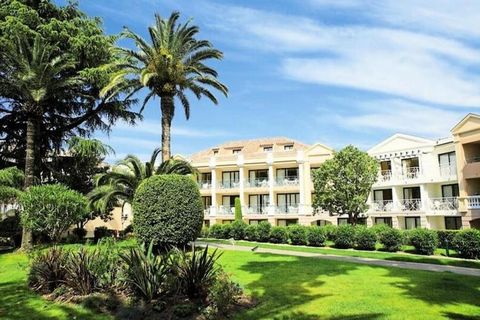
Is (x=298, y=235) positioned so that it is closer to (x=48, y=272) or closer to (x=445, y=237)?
(x=445, y=237)

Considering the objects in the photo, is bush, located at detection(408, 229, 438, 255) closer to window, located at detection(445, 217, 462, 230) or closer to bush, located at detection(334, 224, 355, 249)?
bush, located at detection(334, 224, 355, 249)

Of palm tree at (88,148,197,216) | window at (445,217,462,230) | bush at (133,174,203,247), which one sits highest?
palm tree at (88,148,197,216)

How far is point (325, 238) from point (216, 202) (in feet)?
80.7

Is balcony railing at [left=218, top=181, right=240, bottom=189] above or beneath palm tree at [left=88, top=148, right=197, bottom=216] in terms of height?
above

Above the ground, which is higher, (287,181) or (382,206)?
(287,181)

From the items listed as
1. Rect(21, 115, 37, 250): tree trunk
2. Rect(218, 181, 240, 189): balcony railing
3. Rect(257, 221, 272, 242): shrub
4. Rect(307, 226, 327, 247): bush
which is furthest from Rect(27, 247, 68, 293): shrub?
Rect(218, 181, 240, 189): balcony railing

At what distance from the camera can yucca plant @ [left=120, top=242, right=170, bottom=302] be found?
30.6 ft

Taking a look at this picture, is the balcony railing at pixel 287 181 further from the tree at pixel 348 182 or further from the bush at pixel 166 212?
the bush at pixel 166 212

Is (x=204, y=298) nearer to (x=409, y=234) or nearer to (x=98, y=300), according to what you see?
(x=98, y=300)

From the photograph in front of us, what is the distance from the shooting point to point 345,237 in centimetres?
2556

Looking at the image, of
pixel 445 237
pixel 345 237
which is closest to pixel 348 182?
pixel 345 237

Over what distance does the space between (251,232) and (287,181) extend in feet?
51.8

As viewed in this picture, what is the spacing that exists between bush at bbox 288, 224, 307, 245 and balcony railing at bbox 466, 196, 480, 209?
48.0 ft

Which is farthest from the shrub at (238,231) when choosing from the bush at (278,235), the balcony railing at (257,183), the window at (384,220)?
the window at (384,220)
